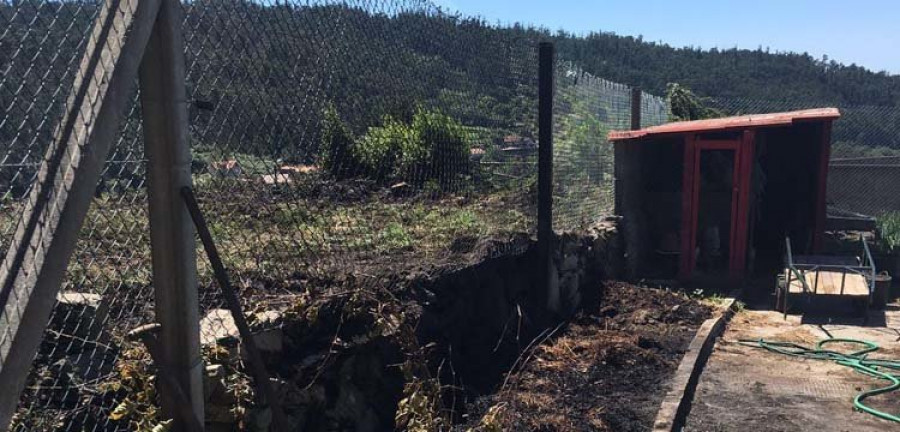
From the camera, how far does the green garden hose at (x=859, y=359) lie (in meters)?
6.05

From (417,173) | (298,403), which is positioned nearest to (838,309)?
(417,173)

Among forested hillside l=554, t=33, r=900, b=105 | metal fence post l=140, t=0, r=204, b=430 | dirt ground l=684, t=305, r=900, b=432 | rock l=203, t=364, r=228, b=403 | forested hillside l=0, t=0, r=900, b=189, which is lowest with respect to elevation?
dirt ground l=684, t=305, r=900, b=432

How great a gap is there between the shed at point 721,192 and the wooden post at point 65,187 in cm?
855

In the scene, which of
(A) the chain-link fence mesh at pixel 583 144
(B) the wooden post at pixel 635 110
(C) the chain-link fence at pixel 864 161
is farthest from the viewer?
(C) the chain-link fence at pixel 864 161

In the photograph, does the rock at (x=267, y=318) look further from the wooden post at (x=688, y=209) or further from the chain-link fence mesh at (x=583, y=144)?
the wooden post at (x=688, y=209)

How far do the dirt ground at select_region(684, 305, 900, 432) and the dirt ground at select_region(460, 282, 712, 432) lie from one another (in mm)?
378

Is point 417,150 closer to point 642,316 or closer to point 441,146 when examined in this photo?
point 441,146

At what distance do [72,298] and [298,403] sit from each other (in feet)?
3.76

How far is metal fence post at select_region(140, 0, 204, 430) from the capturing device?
270cm

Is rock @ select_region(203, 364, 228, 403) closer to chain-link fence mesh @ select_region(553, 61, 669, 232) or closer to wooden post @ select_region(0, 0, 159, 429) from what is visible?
wooden post @ select_region(0, 0, 159, 429)

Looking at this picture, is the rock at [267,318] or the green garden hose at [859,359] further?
the green garden hose at [859,359]

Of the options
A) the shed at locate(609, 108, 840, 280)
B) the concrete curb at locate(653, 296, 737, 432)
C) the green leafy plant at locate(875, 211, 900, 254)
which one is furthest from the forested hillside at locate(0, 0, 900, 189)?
the green leafy plant at locate(875, 211, 900, 254)

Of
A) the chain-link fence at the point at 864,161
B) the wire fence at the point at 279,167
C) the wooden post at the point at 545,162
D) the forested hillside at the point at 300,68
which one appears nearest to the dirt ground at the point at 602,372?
the wooden post at the point at 545,162

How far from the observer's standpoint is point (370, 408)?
4.16 m
